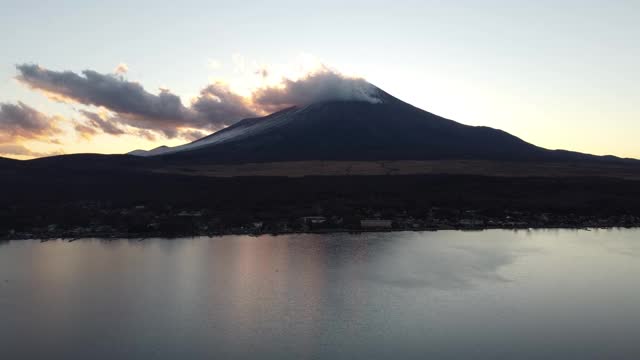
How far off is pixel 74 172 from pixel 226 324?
71.1 meters

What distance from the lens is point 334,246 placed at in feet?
161

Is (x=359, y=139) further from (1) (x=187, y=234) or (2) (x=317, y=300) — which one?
(2) (x=317, y=300)

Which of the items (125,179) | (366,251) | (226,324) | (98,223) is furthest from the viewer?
(125,179)

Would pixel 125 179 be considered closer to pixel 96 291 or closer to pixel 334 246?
pixel 334 246

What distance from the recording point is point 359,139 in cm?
13038

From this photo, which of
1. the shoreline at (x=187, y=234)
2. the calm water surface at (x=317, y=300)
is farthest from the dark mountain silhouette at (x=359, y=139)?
the calm water surface at (x=317, y=300)

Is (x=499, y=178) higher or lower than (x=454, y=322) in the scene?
higher

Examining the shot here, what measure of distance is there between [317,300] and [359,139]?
331 ft

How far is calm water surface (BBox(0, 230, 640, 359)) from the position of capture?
78.7ft

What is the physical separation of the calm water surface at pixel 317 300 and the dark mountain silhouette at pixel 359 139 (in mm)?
65115

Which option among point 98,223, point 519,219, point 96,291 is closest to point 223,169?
point 98,223

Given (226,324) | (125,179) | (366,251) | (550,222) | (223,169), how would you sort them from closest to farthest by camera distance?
(226,324) < (366,251) < (550,222) < (125,179) < (223,169)

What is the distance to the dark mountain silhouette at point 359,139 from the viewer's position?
11581 centimetres

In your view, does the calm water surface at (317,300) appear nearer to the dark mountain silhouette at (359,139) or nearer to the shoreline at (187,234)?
the shoreline at (187,234)
